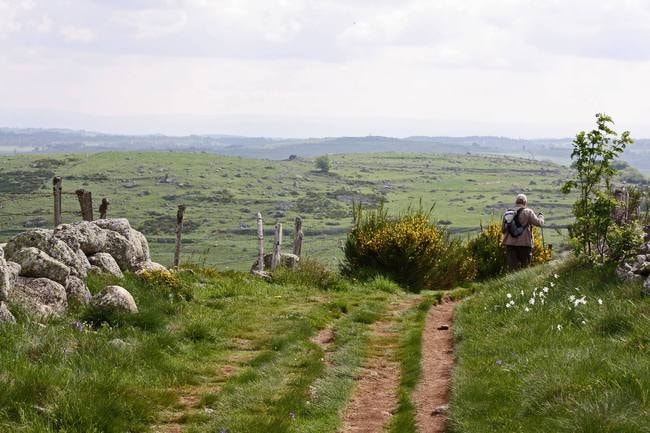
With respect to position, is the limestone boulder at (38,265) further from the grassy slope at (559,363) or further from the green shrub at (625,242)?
the green shrub at (625,242)

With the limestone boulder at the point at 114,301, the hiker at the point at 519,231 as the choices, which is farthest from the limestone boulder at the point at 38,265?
the hiker at the point at 519,231

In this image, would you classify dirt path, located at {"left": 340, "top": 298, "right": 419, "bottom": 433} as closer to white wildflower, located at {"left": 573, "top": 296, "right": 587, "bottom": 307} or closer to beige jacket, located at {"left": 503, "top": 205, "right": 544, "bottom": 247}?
white wildflower, located at {"left": 573, "top": 296, "right": 587, "bottom": 307}

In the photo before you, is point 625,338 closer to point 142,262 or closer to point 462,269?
point 142,262

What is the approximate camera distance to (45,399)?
8.12 meters

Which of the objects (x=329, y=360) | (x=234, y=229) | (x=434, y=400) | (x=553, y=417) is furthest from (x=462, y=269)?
(x=234, y=229)

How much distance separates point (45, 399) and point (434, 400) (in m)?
4.71

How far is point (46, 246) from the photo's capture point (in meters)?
13.0

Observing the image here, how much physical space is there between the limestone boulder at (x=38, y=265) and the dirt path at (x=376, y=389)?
5290 millimetres

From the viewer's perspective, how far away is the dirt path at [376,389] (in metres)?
8.97

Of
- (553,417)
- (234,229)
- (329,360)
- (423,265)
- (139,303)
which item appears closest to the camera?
(553,417)

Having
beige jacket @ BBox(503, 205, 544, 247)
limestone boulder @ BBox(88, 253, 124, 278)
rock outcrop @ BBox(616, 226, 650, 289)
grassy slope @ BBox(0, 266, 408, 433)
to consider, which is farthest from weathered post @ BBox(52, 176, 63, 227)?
rock outcrop @ BBox(616, 226, 650, 289)

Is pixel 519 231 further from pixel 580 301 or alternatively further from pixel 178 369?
pixel 178 369

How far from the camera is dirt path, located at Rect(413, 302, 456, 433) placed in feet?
29.0

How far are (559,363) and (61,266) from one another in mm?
8008
